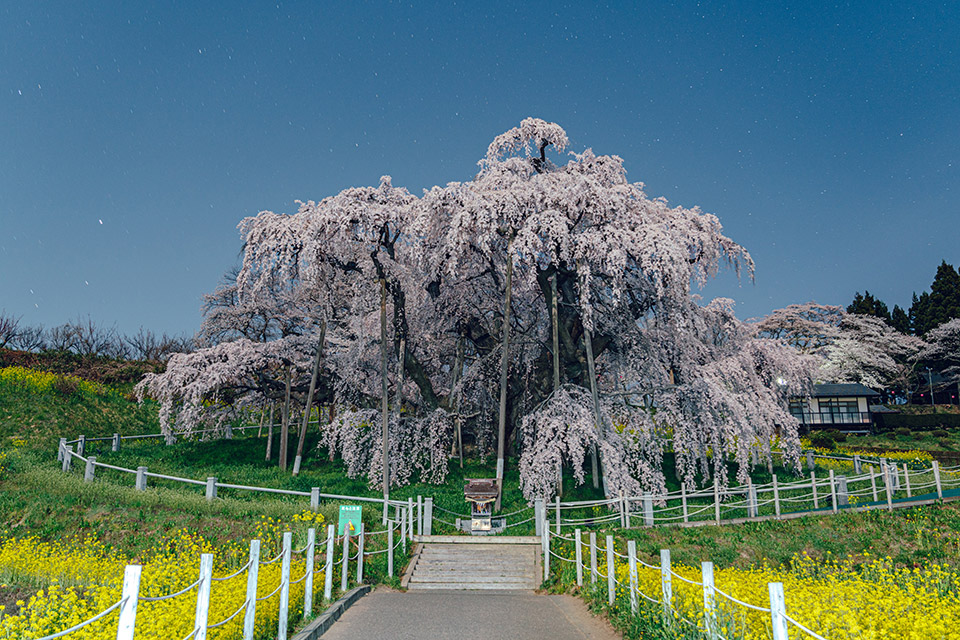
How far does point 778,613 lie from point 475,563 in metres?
11.3

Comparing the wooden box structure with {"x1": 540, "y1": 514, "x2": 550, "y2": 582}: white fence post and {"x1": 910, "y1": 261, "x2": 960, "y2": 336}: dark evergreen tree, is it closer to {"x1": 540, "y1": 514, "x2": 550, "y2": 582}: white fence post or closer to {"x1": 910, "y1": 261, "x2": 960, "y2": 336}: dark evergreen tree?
{"x1": 540, "y1": 514, "x2": 550, "y2": 582}: white fence post

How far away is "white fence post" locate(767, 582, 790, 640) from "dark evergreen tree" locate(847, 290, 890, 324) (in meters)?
66.2

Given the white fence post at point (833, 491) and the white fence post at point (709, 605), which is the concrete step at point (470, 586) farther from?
the white fence post at point (833, 491)

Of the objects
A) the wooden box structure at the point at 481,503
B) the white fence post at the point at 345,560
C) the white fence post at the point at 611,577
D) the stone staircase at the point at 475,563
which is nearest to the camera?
the white fence post at the point at 611,577

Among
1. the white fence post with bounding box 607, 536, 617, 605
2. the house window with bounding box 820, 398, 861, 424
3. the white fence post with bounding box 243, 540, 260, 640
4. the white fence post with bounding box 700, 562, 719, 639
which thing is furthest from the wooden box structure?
the house window with bounding box 820, 398, 861, 424

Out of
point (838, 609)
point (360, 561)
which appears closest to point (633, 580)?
point (838, 609)

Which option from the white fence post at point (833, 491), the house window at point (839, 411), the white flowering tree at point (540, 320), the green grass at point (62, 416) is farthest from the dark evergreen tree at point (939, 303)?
the green grass at point (62, 416)

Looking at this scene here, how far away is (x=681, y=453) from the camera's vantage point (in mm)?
20031

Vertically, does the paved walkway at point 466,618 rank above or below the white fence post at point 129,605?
below

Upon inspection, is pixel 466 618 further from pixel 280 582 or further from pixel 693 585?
pixel 693 585

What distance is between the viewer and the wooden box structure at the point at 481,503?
57.4 feet

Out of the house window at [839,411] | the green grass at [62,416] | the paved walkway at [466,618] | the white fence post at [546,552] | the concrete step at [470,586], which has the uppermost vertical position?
the house window at [839,411]

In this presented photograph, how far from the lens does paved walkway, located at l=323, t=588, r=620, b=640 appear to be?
29.9 feet

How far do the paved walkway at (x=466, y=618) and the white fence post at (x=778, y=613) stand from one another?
14.9 feet
